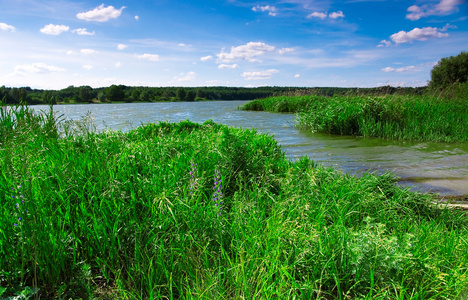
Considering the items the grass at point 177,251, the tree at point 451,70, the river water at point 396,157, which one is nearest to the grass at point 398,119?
the river water at point 396,157

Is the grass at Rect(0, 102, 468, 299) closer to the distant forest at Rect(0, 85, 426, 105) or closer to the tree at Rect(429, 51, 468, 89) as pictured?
the distant forest at Rect(0, 85, 426, 105)

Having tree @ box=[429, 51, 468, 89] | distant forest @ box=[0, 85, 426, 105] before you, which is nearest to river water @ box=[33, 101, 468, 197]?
distant forest @ box=[0, 85, 426, 105]

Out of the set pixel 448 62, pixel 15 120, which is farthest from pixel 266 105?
pixel 15 120

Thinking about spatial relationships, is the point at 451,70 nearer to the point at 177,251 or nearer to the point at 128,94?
the point at 177,251

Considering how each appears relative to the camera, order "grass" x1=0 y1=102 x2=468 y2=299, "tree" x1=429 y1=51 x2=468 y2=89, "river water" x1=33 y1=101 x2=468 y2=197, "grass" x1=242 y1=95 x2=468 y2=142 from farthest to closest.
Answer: "tree" x1=429 y1=51 x2=468 y2=89 < "grass" x1=242 y1=95 x2=468 y2=142 < "river water" x1=33 y1=101 x2=468 y2=197 < "grass" x1=0 y1=102 x2=468 y2=299

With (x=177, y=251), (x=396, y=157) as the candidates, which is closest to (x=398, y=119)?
(x=396, y=157)

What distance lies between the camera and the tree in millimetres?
29906

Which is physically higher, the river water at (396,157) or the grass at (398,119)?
the grass at (398,119)

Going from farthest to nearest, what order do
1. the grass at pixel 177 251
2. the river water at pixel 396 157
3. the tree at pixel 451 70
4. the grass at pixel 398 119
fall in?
the tree at pixel 451 70 < the grass at pixel 398 119 < the river water at pixel 396 157 < the grass at pixel 177 251

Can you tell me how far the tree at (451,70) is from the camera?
98.1 ft

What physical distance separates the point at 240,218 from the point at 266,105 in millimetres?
26032

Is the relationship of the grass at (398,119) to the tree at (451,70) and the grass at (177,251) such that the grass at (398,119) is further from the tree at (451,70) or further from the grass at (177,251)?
the tree at (451,70)

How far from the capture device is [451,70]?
31.1 metres

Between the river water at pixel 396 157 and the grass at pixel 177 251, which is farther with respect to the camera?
the river water at pixel 396 157
